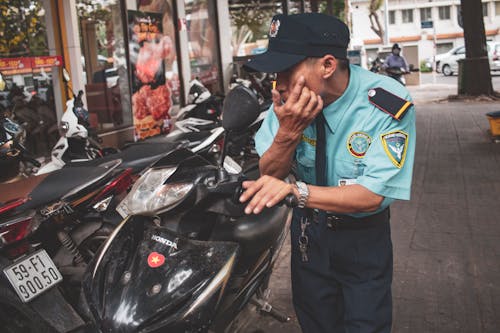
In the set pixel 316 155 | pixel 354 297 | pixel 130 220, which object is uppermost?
pixel 316 155

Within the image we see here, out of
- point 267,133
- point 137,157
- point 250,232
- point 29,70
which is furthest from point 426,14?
point 267,133

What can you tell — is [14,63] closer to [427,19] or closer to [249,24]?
[249,24]

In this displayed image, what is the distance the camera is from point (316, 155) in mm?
2141

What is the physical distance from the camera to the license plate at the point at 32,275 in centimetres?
286

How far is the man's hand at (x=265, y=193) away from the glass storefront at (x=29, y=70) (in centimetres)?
605

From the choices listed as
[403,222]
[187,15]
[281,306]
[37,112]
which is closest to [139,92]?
[37,112]

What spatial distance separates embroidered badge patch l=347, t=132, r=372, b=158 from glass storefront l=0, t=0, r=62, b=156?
5.94 meters

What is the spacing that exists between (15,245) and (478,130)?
9.20 meters

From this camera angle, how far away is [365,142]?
2.00m

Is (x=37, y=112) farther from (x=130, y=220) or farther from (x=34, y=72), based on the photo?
(x=130, y=220)

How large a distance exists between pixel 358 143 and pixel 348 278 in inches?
21.0

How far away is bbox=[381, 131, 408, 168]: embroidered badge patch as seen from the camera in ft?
6.23

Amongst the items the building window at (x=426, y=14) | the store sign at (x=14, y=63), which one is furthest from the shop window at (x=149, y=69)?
the building window at (x=426, y=14)

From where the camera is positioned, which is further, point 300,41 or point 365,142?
point 365,142
